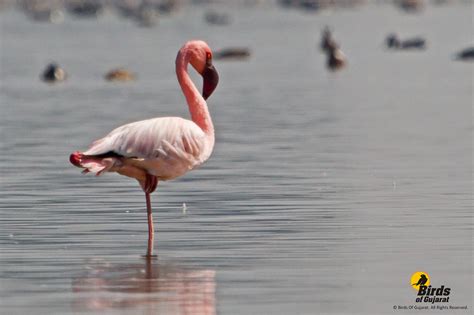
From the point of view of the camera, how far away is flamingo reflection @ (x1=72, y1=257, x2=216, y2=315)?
43.2 feet

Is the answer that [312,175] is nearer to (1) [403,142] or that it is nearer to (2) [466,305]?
(1) [403,142]

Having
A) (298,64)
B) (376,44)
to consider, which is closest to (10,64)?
(298,64)

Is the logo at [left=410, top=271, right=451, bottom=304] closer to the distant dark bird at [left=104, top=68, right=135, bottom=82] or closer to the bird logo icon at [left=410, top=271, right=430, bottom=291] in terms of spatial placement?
the bird logo icon at [left=410, top=271, right=430, bottom=291]

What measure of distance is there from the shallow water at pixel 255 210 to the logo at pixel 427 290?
0.29 feet

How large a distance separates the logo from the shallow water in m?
0.09

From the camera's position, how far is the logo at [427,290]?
531 inches

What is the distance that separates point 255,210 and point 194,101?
2813 millimetres

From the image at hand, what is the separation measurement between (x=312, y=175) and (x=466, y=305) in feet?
35.6

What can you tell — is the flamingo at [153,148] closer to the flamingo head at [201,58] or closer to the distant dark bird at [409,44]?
Answer: the flamingo head at [201,58]

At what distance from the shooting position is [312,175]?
24.0 m

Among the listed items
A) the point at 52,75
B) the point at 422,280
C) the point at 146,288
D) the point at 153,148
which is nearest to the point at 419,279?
the point at 422,280

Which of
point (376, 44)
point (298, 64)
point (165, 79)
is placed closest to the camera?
point (165, 79)

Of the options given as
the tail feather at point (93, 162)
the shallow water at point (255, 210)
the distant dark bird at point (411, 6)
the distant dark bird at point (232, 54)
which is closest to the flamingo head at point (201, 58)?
the shallow water at point (255, 210)

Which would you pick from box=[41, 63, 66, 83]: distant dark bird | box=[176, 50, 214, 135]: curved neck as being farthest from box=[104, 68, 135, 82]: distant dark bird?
box=[176, 50, 214, 135]: curved neck
